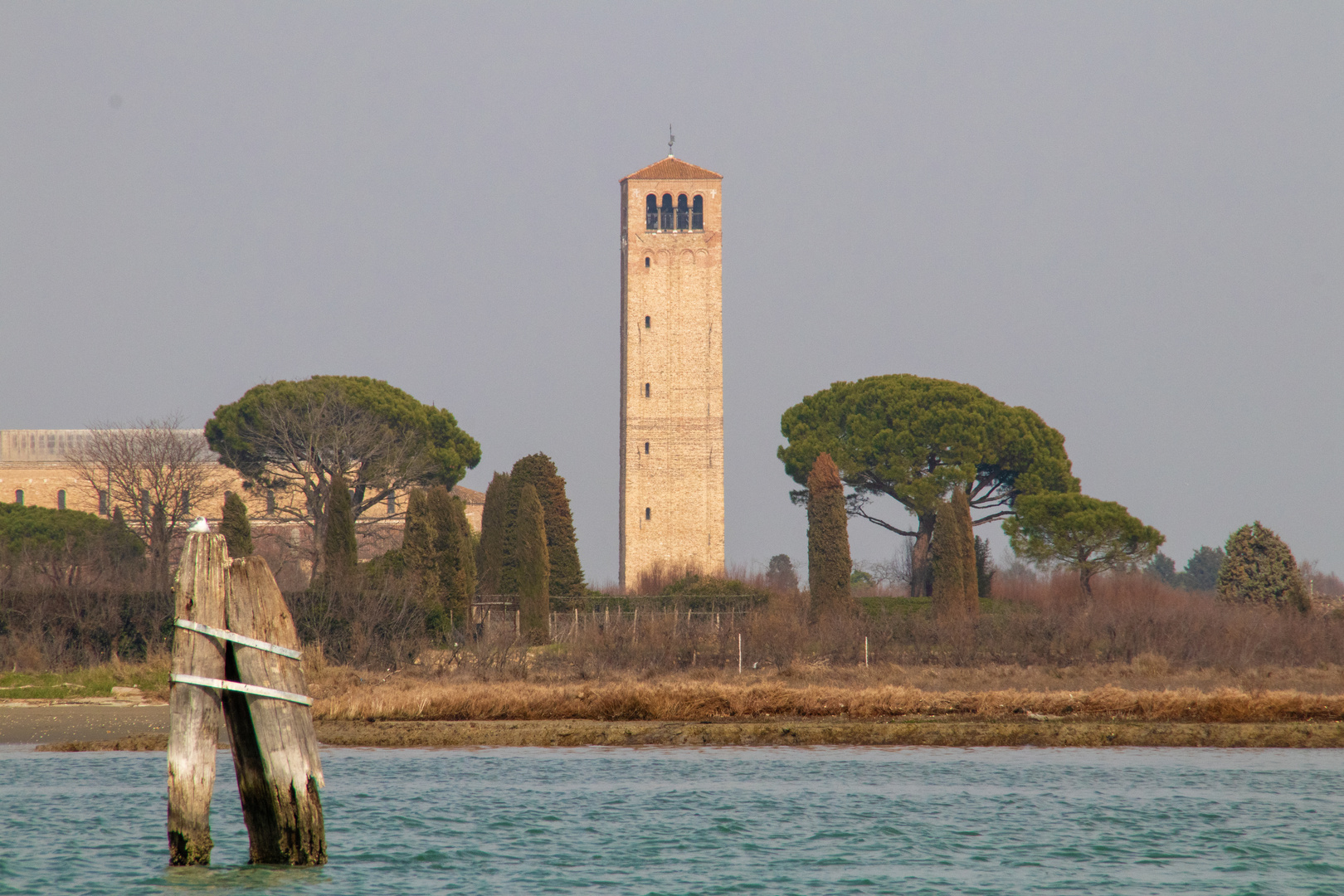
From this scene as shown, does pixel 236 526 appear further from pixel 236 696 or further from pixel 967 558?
pixel 236 696

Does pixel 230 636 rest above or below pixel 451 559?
below

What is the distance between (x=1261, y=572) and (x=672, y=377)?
24.3 m

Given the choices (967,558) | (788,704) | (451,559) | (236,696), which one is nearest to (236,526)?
(451,559)

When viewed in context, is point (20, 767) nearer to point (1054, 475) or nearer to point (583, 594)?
point (583, 594)

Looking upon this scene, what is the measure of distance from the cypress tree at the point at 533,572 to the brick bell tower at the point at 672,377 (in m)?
22.3

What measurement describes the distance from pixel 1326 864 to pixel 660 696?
10.0 meters

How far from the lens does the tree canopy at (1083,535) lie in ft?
128

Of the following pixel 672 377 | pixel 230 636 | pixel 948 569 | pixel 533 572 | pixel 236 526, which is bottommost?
pixel 230 636

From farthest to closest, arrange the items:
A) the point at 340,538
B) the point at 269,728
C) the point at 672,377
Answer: the point at 672,377 → the point at 340,538 → the point at 269,728

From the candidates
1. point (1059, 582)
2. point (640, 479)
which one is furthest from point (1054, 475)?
point (640, 479)

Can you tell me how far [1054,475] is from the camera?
4369 centimetres

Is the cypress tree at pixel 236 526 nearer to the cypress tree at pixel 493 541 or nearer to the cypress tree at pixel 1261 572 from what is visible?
the cypress tree at pixel 493 541

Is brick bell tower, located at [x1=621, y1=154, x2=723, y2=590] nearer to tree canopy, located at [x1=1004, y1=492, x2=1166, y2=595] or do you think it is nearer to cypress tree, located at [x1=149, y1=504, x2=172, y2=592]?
tree canopy, located at [x1=1004, y1=492, x2=1166, y2=595]

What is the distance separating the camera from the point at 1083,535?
1542 inches
